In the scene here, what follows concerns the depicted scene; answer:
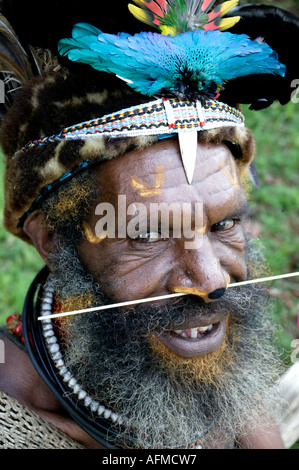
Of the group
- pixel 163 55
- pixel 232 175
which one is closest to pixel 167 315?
pixel 232 175

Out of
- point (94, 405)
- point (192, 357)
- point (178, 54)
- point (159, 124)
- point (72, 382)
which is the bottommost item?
point (94, 405)

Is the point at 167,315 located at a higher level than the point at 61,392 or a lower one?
higher

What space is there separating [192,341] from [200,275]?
0.39m

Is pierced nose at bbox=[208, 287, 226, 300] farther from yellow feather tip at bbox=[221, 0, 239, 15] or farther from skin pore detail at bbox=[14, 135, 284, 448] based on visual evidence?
yellow feather tip at bbox=[221, 0, 239, 15]

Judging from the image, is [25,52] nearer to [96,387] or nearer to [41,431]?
[96,387]

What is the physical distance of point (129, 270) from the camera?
7.69ft

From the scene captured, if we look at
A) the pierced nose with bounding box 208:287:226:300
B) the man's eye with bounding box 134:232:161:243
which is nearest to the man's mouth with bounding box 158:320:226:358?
the pierced nose with bounding box 208:287:226:300

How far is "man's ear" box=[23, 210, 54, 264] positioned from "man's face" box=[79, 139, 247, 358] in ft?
0.90

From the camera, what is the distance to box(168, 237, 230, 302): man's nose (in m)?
2.21

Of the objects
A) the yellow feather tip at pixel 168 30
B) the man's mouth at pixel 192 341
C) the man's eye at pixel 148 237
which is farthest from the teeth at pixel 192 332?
the yellow feather tip at pixel 168 30

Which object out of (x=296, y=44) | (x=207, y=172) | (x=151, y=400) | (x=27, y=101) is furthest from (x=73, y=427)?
(x=296, y=44)

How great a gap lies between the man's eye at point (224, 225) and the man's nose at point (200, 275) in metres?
0.22

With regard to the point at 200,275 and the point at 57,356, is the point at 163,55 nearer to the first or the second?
the point at 200,275
